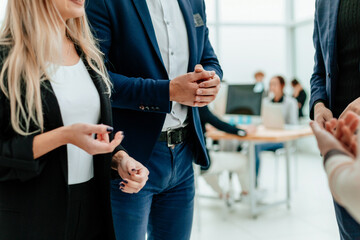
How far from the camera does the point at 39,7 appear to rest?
0.99 m

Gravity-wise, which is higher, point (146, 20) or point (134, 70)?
point (146, 20)

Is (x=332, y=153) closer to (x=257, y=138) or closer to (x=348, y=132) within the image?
(x=348, y=132)

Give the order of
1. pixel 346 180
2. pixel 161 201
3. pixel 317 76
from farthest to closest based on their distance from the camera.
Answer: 1. pixel 317 76
2. pixel 161 201
3. pixel 346 180

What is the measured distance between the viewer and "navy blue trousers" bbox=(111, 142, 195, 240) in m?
1.35

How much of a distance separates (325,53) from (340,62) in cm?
9

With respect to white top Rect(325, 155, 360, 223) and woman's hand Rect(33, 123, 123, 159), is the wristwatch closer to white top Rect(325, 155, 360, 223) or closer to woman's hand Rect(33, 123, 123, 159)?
woman's hand Rect(33, 123, 123, 159)

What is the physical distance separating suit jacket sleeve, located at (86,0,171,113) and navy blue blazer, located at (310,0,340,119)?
0.64 metres

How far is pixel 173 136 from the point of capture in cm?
142

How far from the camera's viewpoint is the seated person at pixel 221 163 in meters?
3.62

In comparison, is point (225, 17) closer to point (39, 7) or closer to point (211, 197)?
point (211, 197)

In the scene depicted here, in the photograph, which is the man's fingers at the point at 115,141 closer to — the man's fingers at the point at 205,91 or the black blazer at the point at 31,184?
the black blazer at the point at 31,184

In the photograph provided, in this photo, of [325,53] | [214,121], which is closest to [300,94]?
[214,121]

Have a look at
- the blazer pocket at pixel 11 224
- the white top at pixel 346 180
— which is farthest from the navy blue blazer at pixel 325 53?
the blazer pocket at pixel 11 224

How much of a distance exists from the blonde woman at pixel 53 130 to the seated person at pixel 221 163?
2.43m
